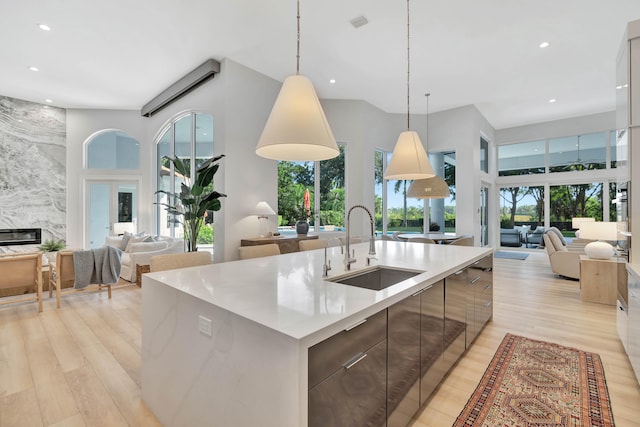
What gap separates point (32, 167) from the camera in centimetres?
696

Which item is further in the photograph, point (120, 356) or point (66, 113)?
point (66, 113)

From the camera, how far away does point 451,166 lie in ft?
26.2

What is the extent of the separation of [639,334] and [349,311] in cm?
231

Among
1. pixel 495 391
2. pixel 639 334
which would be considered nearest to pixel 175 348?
pixel 495 391

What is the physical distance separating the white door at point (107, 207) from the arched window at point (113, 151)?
0.45m

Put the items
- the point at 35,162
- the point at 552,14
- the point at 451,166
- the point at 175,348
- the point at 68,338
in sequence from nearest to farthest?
the point at 175,348 → the point at 68,338 → the point at 552,14 → the point at 35,162 → the point at 451,166

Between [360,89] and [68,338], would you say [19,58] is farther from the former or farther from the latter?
[360,89]

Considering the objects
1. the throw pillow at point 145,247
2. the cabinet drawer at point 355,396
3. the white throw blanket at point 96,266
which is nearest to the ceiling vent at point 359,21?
the cabinet drawer at point 355,396

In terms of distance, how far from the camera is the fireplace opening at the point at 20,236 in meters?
6.61

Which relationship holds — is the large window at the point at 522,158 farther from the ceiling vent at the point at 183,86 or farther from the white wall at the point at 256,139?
the ceiling vent at the point at 183,86

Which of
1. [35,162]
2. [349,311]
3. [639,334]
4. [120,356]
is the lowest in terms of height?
[120,356]

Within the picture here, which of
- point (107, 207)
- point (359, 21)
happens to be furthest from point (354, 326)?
point (107, 207)

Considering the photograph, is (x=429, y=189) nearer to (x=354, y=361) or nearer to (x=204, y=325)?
(x=354, y=361)

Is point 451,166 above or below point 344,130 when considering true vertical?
below
